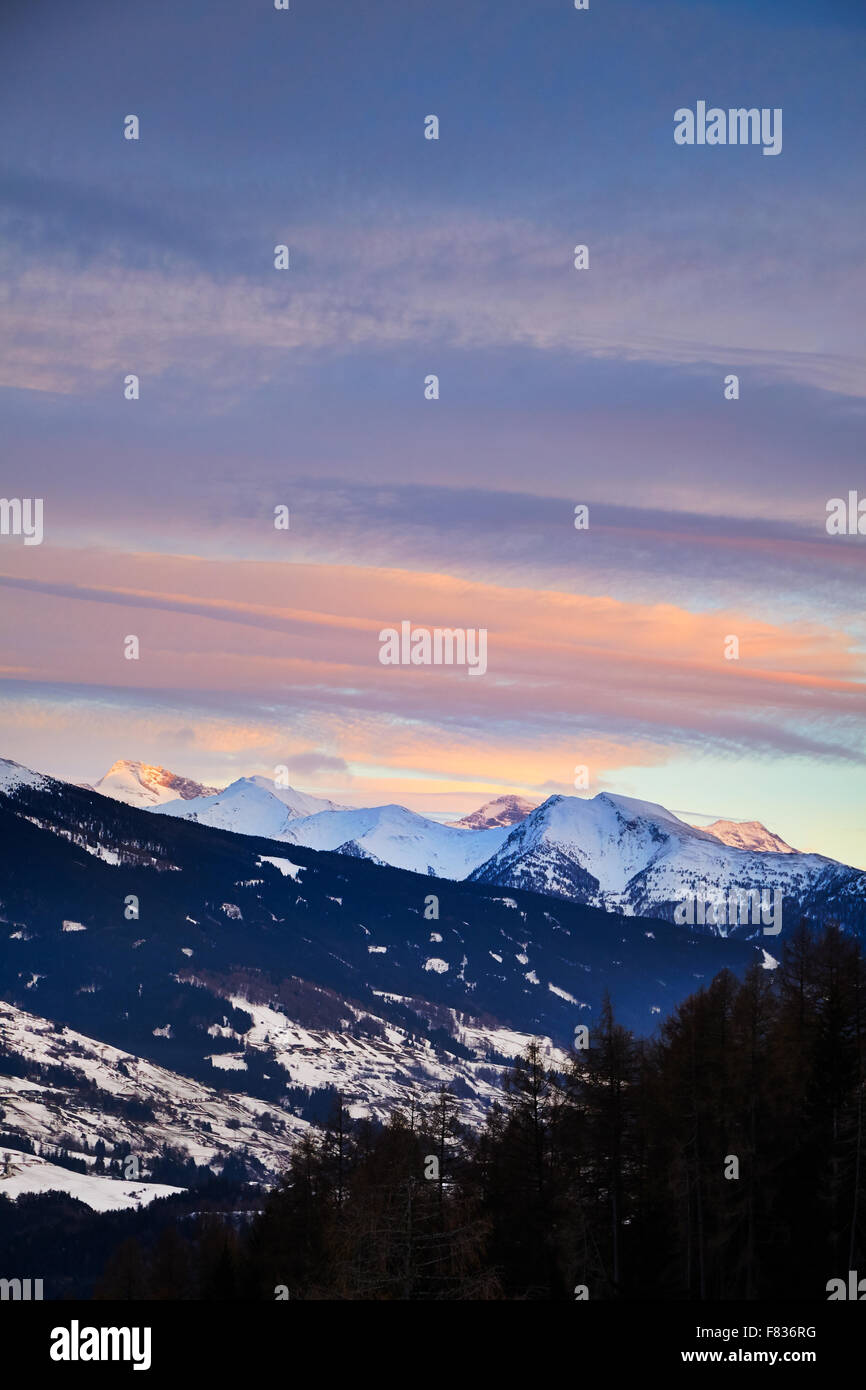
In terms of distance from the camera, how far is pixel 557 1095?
59875 millimetres

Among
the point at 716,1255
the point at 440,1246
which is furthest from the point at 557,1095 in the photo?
the point at 440,1246

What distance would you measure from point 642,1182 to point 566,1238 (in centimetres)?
522

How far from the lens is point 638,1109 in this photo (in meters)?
56.8

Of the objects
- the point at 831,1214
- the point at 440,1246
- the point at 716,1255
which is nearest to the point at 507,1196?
the point at 716,1255

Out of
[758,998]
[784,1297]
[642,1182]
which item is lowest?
[784,1297]

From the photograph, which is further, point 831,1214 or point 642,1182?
point 642,1182
